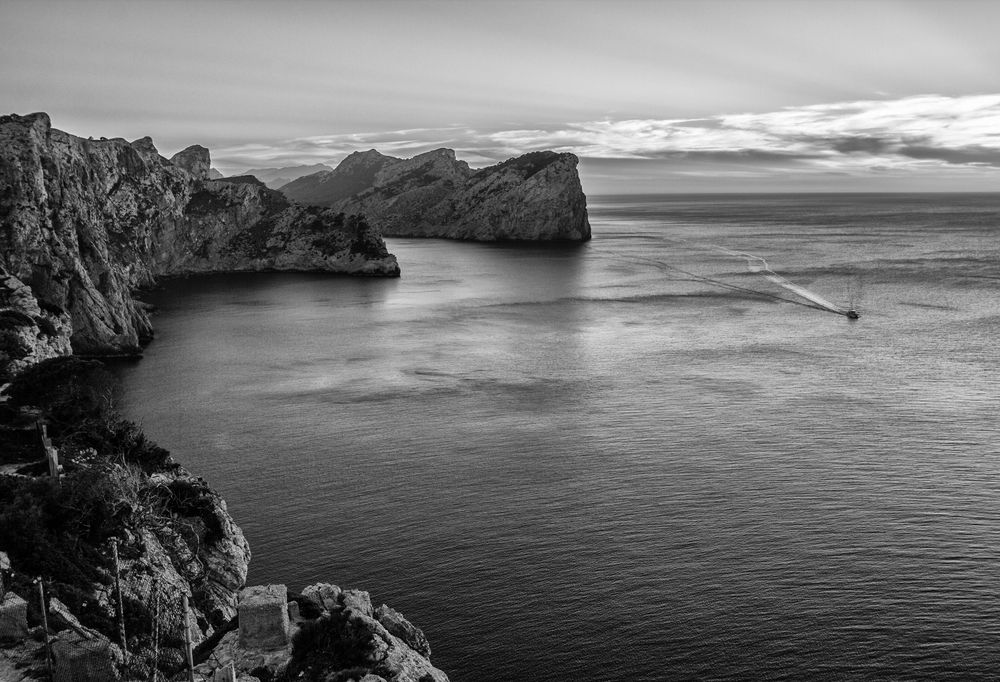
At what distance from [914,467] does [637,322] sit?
2491 inches

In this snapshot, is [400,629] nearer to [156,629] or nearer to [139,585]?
[156,629]

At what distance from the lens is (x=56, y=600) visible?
→ 29906 millimetres

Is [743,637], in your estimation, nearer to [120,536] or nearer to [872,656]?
[872,656]

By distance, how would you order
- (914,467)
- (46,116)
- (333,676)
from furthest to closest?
A: (46,116) < (914,467) < (333,676)

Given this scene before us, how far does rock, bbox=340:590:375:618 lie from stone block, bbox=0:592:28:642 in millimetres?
9841

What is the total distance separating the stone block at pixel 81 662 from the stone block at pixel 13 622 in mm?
2039

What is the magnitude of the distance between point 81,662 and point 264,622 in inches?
200

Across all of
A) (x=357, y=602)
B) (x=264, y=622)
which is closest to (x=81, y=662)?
(x=264, y=622)

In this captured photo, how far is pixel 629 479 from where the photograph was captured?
57938mm

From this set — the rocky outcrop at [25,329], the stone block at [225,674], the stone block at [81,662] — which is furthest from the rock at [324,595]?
the rocky outcrop at [25,329]

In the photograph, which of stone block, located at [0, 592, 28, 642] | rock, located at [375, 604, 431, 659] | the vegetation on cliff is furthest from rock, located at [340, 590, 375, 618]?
stone block, located at [0, 592, 28, 642]

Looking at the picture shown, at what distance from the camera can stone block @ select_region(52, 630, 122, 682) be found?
23578 millimetres

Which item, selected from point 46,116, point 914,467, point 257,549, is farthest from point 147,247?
point 914,467

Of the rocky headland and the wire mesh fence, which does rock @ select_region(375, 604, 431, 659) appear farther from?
the wire mesh fence
